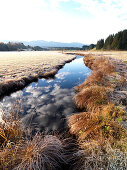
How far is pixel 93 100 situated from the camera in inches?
238

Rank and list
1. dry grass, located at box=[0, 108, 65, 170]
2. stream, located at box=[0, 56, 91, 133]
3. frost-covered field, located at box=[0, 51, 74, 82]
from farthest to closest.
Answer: frost-covered field, located at box=[0, 51, 74, 82], stream, located at box=[0, 56, 91, 133], dry grass, located at box=[0, 108, 65, 170]

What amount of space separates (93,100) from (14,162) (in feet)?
16.1

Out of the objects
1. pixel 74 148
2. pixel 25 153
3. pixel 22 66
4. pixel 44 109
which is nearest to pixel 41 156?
pixel 25 153

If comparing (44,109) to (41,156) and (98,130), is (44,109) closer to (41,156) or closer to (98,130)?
(98,130)

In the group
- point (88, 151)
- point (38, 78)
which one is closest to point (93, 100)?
point (88, 151)

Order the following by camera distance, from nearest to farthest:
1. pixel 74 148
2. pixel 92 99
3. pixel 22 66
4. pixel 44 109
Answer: pixel 74 148 < pixel 92 99 < pixel 44 109 < pixel 22 66

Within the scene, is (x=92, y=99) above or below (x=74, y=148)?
above

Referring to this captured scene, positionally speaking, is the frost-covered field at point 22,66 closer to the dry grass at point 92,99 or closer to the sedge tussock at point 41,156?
the dry grass at point 92,99

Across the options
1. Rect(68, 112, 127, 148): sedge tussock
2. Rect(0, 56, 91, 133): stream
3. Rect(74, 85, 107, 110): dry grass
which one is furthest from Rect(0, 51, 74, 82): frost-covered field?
Rect(68, 112, 127, 148): sedge tussock

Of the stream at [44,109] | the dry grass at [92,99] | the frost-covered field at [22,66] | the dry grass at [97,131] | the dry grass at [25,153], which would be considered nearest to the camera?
the dry grass at [25,153]

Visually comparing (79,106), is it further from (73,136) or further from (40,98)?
(40,98)

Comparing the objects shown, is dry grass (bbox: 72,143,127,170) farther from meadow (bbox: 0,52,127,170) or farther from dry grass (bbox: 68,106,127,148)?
dry grass (bbox: 68,106,127,148)

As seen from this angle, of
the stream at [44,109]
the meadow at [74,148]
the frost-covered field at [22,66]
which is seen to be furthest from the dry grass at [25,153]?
the frost-covered field at [22,66]

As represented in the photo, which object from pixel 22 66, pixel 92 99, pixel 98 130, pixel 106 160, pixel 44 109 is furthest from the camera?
pixel 22 66
